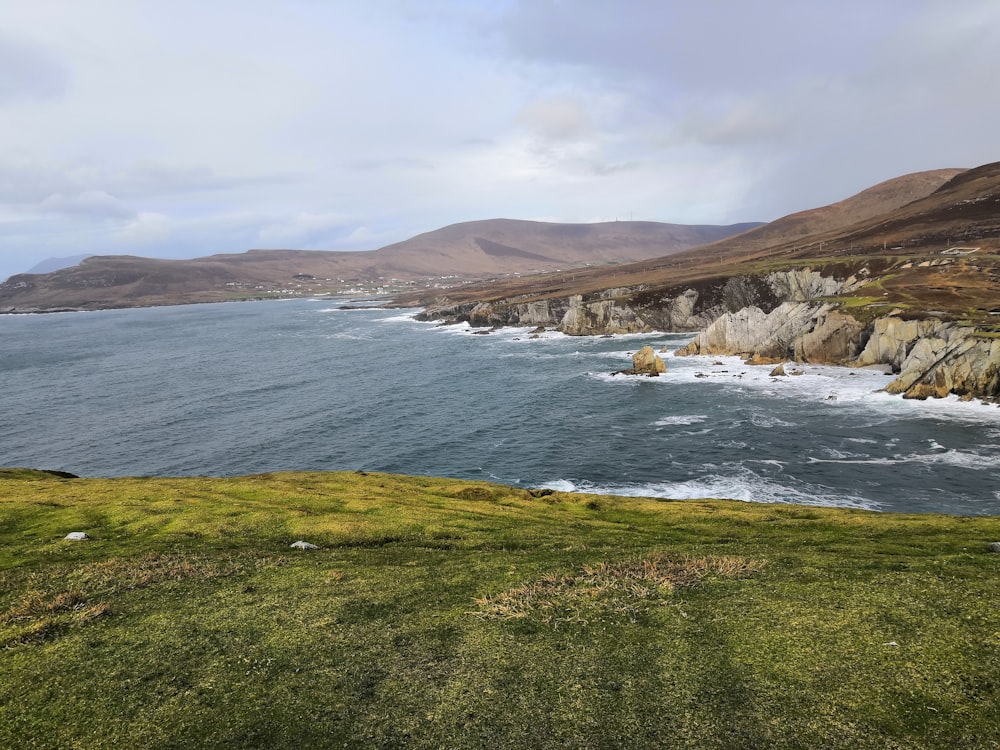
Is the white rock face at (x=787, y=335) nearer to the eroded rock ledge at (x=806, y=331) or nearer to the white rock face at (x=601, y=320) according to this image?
the eroded rock ledge at (x=806, y=331)

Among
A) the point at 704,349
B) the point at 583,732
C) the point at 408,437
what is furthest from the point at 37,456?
the point at 704,349

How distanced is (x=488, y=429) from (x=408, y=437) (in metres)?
11.9

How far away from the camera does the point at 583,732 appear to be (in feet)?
45.0

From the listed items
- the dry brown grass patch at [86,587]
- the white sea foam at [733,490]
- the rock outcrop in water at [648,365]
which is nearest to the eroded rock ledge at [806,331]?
the rock outcrop in water at [648,365]

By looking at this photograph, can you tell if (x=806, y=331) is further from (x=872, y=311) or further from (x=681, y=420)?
(x=681, y=420)

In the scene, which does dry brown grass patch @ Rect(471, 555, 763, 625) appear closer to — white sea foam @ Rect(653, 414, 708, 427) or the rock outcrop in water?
white sea foam @ Rect(653, 414, 708, 427)

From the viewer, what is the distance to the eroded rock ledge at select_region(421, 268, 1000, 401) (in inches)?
3103

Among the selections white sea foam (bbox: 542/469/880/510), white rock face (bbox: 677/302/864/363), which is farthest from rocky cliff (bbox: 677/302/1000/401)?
white sea foam (bbox: 542/469/880/510)

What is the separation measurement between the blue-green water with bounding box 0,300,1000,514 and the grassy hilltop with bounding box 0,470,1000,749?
95.0ft

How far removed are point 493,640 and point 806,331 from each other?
11603cm

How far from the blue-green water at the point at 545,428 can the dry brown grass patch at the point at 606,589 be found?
107ft

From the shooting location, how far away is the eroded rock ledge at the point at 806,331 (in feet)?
259

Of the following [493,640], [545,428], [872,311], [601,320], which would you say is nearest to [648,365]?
[545,428]

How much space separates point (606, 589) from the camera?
21.1 metres
